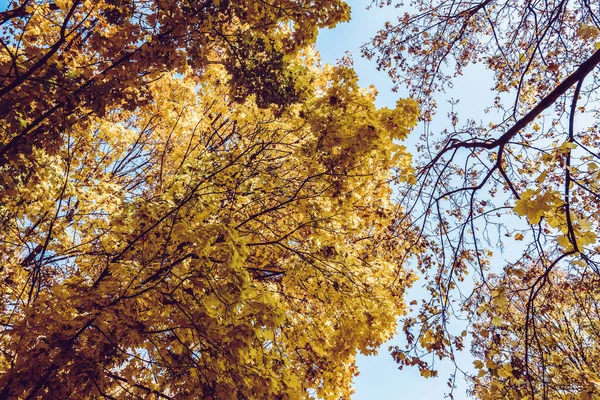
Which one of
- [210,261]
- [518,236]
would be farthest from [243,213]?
[518,236]

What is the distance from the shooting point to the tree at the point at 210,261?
307 centimetres

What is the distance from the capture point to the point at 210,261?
136 inches

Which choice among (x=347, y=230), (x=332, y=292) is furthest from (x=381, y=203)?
(x=332, y=292)

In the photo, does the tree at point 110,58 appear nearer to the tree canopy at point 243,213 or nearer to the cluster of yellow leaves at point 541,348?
the tree canopy at point 243,213

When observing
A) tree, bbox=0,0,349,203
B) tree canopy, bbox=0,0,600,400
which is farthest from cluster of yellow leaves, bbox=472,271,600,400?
tree, bbox=0,0,349,203

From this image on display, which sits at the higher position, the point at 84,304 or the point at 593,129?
the point at 593,129

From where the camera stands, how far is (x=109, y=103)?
2992mm

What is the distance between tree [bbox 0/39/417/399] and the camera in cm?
307

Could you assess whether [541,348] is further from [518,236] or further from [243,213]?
[243,213]

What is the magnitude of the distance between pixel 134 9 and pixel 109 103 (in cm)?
92

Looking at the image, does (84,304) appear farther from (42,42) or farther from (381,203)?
Result: (381,203)

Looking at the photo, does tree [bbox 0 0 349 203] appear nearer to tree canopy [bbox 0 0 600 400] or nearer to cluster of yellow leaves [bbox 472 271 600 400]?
tree canopy [bbox 0 0 600 400]

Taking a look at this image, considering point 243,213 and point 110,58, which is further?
point 243,213

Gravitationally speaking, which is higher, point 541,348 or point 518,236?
point 518,236
